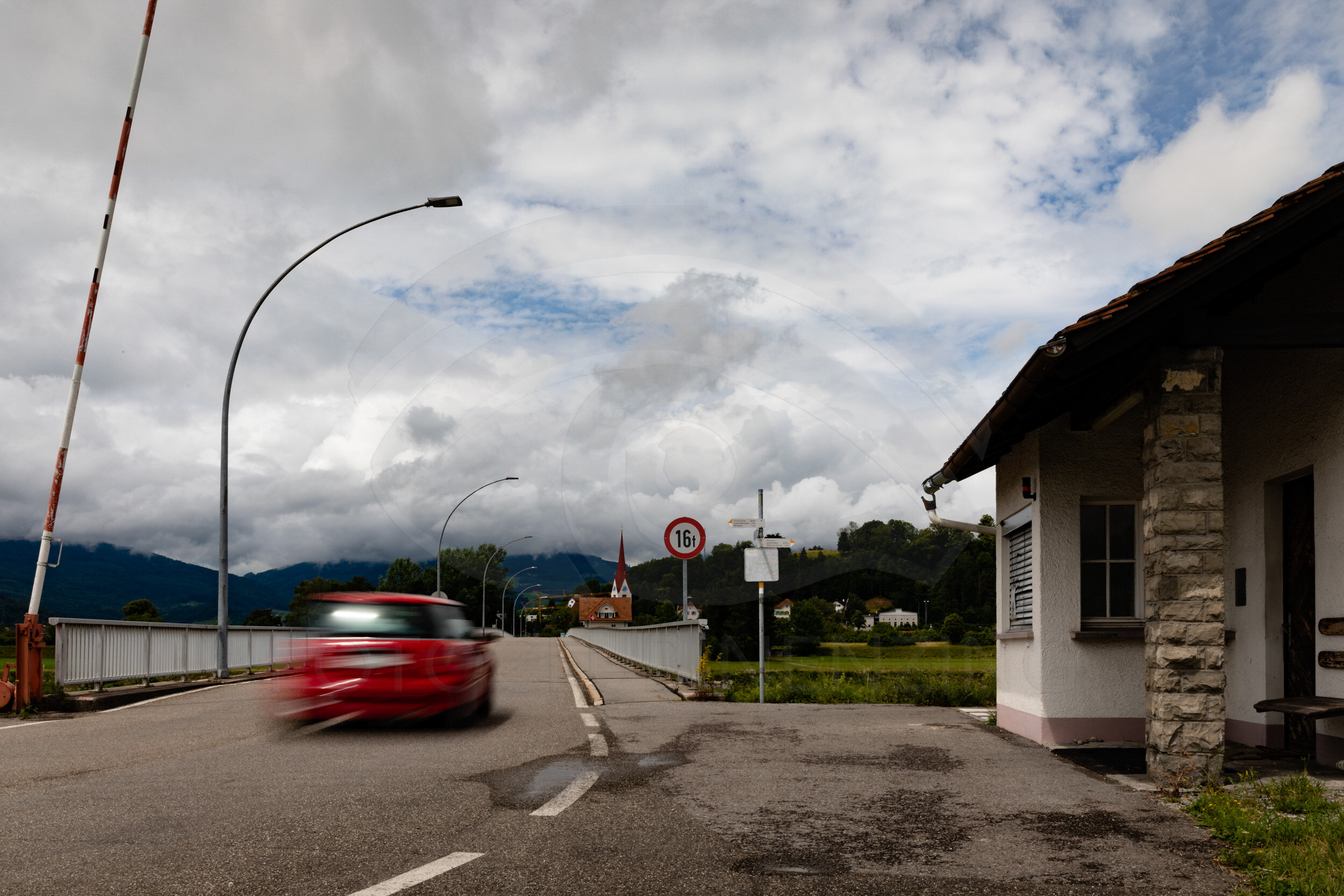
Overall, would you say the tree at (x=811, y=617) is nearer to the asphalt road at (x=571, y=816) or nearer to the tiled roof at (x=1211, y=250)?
the asphalt road at (x=571, y=816)

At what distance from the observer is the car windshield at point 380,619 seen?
33.2 ft

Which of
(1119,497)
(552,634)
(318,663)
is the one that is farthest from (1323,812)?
(552,634)

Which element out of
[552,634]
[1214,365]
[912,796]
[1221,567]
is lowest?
[552,634]

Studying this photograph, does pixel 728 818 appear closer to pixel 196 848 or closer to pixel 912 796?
pixel 912 796

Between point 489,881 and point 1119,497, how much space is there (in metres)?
7.43

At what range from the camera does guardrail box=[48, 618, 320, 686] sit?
13633 millimetres

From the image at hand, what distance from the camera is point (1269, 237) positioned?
270 inches

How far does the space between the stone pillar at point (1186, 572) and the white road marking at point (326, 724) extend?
7.10 m

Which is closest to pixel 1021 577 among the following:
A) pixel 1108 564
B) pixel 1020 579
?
pixel 1020 579

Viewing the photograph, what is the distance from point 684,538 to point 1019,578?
6.02 m

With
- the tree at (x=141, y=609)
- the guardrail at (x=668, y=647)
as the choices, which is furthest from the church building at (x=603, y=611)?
the guardrail at (x=668, y=647)

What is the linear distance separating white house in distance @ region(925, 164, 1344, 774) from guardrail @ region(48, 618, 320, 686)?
23.8ft

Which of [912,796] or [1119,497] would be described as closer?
[912,796]

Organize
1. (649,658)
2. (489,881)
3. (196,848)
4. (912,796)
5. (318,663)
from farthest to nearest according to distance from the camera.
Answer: (649,658) < (318,663) < (912,796) < (196,848) < (489,881)
